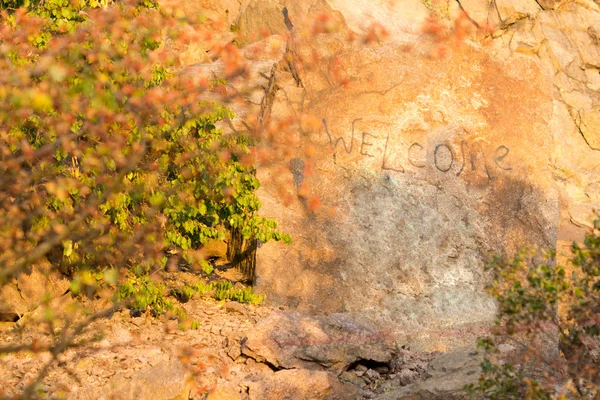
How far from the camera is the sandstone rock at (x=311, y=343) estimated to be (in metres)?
5.77

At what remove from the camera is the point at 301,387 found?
5367 millimetres

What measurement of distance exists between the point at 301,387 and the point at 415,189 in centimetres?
254

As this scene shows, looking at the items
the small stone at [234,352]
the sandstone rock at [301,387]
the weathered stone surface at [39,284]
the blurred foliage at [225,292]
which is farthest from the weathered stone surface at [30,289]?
the sandstone rock at [301,387]

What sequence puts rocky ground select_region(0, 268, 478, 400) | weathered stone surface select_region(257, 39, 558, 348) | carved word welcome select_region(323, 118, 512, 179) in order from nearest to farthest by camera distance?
rocky ground select_region(0, 268, 478, 400)
weathered stone surface select_region(257, 39, 558, 348)
carved word welcome select_region(323, 118, 512, 179)

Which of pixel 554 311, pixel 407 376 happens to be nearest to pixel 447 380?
pixel 407 376

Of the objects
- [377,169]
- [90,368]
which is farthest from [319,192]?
[90,368]

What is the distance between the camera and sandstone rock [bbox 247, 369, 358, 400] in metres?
5.35

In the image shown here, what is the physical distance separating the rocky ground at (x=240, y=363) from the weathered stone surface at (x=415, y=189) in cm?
56

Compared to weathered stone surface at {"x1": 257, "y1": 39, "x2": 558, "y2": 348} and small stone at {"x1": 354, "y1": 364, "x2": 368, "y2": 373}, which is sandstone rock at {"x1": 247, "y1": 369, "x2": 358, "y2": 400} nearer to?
small stone at {"x1": 354, "y1": 364, "x2": 368, "y2": 373}

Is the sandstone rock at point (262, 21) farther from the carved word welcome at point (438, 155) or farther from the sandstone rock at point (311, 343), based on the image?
the sandstone rock at point (311, 343)

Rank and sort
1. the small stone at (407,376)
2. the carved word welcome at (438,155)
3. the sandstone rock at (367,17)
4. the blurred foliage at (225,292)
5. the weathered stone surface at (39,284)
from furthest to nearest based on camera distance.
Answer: the sandstone rock at (367,17) < the carved word welcome at (438,155) < the weathered stone surface at (39,284) < the blurred foliage at (225,292) < the small stone at (407,376)

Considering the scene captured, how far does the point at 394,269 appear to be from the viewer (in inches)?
271

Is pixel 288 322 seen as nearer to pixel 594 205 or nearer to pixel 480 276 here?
pixel 480 276

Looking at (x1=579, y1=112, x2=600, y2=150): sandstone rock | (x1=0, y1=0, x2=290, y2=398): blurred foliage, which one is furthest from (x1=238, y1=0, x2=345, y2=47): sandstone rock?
(x1=579, y1=112, x2=600, y2=150): sandstone rock
